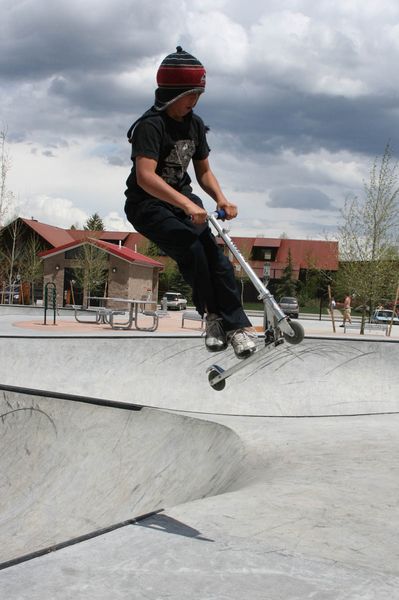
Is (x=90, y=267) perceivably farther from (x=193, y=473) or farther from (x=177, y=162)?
(x=177, y=162)

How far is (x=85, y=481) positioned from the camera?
5.51 m

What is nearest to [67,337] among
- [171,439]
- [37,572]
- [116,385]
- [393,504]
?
[116,385]

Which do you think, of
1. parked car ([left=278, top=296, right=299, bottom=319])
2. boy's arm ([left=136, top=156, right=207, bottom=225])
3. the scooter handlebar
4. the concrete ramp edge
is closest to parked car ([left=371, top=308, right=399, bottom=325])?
parked car ([left=278, top=296, right=299, bottom=319])

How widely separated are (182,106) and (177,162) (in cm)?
38

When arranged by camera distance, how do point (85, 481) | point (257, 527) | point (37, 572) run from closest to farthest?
point (37, 572)
point (257, 527)
point (85, 481)

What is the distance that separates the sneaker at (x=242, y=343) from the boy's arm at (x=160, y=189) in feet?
2.90

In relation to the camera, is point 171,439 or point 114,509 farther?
point 171,439

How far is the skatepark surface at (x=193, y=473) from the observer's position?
7.88 ft

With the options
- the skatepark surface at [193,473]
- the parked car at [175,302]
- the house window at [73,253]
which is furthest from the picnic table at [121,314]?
the house window at [73,253]

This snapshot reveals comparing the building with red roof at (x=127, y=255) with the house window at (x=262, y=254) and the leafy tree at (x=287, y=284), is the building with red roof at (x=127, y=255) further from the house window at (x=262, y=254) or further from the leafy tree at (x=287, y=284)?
the leafy tree at (x=287, y=284)

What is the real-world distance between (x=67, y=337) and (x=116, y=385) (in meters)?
1.20

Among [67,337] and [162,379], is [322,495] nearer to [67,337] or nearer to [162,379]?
[162,379]

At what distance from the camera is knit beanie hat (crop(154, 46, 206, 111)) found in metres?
4.20

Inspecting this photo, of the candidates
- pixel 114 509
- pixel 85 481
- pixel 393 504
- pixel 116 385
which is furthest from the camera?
pixel 116 385
